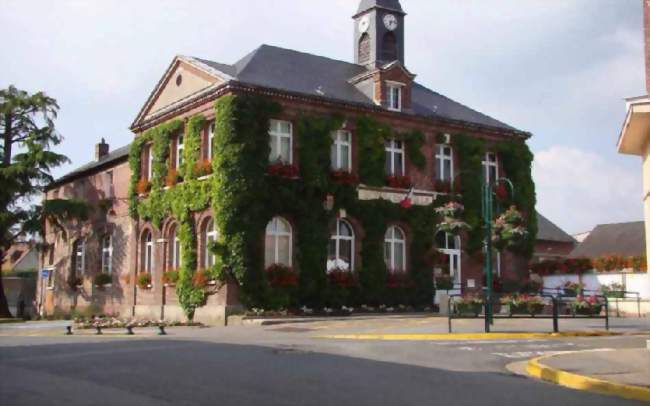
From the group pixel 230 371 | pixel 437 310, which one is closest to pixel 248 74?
pixel 437 310

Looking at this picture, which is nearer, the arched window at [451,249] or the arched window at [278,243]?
the arched window at [278,243]

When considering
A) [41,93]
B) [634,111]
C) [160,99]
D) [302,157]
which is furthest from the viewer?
[41,93]

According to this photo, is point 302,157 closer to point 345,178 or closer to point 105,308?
point 345,178

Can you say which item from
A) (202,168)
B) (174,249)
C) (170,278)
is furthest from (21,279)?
(202,168)

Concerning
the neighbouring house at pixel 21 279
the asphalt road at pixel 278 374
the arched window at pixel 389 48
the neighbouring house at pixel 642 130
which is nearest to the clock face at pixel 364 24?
the arched window at pixel 389 48

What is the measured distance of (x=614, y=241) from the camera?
62719mm

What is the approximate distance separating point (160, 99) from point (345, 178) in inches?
371

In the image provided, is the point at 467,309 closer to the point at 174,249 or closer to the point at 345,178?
the point at 345,178

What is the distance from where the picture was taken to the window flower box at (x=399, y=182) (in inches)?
1300

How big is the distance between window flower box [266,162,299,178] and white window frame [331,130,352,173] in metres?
2.14

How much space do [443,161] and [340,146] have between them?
524cm

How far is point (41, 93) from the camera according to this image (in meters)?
41.5

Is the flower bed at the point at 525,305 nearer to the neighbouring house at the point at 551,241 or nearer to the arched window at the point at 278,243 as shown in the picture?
the arched window at the point at 278,243

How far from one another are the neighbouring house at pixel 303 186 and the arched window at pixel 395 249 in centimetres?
7
